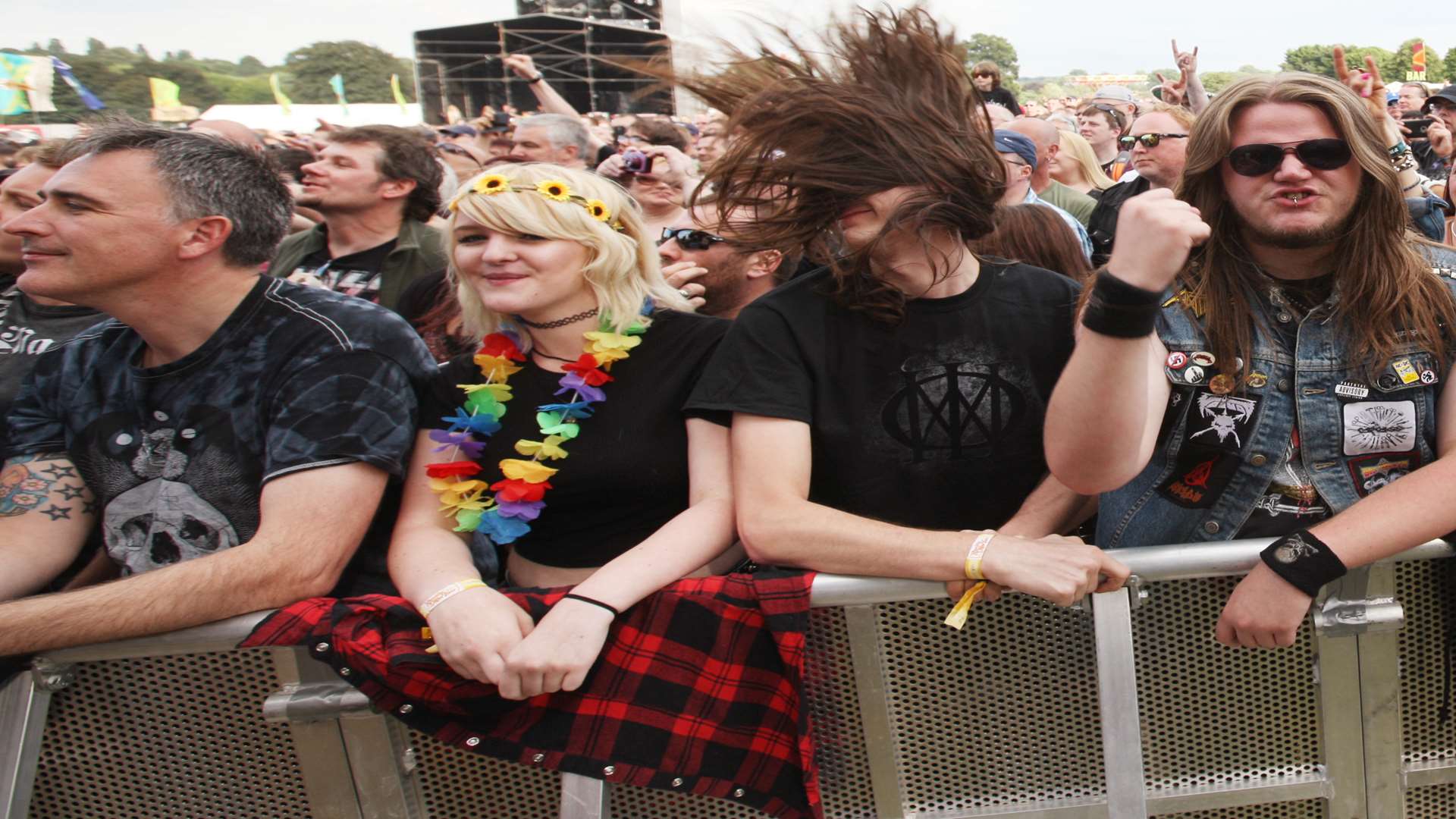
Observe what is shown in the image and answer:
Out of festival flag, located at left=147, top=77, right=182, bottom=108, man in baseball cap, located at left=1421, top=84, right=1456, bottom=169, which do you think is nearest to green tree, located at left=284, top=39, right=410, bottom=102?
festival flag, located at left=147, top=77, right=182, bottom=108

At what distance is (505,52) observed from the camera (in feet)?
104

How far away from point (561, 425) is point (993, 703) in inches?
42.6

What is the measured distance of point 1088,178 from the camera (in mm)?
6797

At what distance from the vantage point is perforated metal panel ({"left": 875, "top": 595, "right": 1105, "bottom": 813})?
6.23 feet

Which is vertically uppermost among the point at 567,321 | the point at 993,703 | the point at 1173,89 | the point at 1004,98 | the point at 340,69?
the point at 340,69

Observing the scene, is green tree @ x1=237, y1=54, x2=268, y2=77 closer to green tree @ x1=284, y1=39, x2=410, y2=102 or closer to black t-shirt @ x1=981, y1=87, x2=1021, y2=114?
green tree @ x1=284, y1=39, x2=410, y2=102

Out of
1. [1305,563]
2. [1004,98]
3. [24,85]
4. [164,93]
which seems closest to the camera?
[1305,563]

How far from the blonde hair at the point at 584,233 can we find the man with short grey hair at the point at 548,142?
297cm

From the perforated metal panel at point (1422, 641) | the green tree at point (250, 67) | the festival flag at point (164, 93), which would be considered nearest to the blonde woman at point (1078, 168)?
the perforated metal panel at point (1422, 641)

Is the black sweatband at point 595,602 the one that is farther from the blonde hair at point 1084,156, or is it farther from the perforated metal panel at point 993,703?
the blonde hair at point 1084,156

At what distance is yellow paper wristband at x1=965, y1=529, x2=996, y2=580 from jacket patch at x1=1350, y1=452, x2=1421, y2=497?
0.83 metres

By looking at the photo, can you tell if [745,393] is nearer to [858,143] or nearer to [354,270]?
[858,143]

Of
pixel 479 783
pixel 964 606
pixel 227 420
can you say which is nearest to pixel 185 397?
pixel 227 420

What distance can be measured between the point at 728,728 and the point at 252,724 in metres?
0.89
